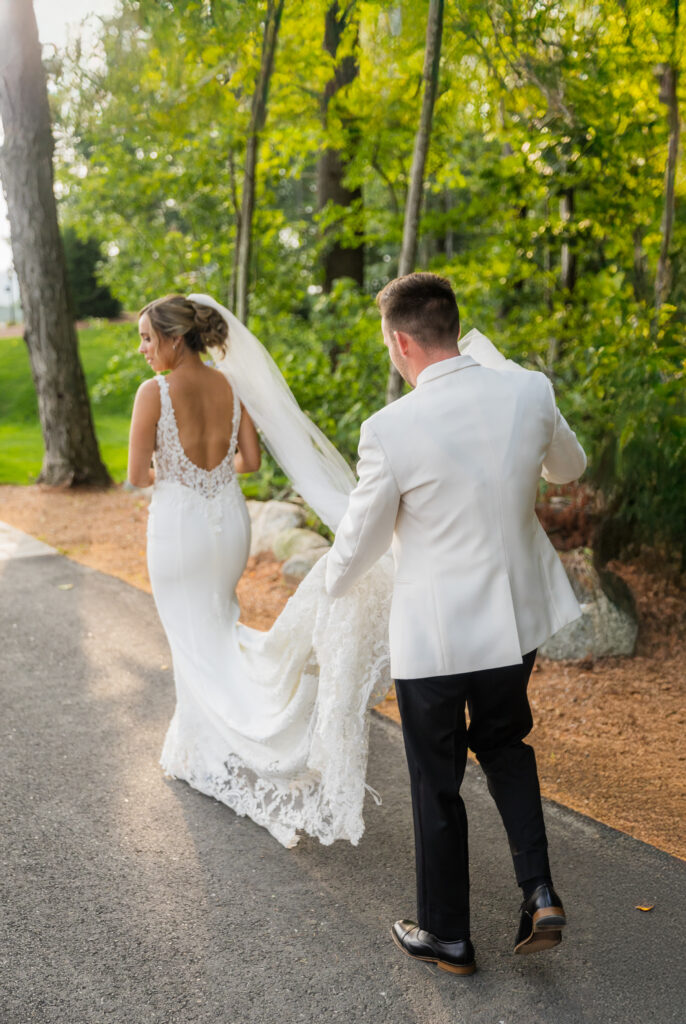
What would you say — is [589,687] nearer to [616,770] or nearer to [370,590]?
[616,770]

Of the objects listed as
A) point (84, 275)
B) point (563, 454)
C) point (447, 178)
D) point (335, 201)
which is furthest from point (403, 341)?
point (84, 275)

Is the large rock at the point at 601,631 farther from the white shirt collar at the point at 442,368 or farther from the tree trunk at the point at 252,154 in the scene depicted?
the tree trunk at the point at 252,154

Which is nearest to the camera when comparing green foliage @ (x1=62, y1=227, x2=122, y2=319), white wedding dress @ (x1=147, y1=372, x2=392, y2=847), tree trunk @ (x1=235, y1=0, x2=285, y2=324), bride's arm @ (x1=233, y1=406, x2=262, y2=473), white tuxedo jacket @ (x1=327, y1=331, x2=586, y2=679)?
white tuxedo jacket @ (x1=327, y1=331, x2=586, y2=679)

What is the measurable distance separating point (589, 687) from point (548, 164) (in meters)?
4.32

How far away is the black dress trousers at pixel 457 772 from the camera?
2.72 meters

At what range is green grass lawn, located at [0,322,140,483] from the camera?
11.9 metres

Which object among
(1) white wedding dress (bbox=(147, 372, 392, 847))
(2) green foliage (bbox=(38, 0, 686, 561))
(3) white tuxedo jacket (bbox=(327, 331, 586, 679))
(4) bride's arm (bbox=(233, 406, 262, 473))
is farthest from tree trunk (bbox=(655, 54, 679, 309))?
(3) white tuxedo jacket (bbox=(327, 331, 586, 679))

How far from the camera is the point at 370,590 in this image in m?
3.39

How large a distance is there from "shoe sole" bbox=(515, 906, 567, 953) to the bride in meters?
0.99

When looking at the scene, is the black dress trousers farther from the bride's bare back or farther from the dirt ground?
the bride's bare back

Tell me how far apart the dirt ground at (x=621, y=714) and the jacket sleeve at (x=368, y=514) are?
203 cm

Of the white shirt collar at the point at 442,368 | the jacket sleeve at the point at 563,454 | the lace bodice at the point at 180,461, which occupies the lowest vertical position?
the lace bodice at the point at 180,461

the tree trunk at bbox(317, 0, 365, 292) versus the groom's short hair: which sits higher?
the tree trunk at bbox(317, 0, 365, 292)

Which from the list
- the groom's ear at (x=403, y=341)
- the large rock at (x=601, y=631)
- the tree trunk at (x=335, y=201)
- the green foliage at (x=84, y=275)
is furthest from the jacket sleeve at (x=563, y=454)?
the green foliage at (x=84, y=275)
